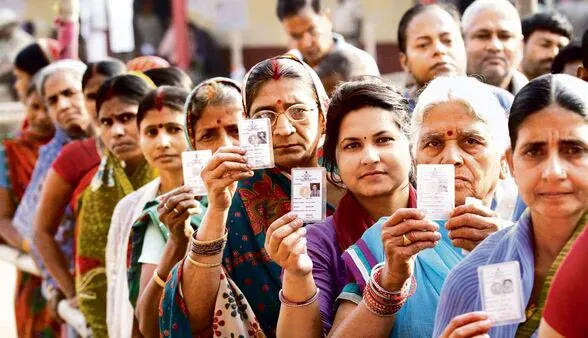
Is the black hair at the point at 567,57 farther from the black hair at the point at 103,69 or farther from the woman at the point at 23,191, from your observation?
the woman at the point at 23,191

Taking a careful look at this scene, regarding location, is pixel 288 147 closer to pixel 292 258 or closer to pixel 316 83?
pixel 316 83

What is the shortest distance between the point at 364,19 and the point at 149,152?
1162 cm

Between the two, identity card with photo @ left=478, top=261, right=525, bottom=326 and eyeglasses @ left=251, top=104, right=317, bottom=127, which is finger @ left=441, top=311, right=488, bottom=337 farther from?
eyeglasses @ left=251, top=104, right=317, bottom=127

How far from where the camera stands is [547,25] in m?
6.13

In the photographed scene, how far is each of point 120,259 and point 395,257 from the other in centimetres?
218

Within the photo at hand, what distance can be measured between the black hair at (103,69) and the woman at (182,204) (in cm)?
182

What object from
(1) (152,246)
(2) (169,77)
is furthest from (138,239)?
(2) (169,77)

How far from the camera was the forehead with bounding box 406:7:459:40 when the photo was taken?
215 inches

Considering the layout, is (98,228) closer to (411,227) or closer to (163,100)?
(163,100)

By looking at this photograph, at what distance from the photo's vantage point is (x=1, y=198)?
23.8 feet

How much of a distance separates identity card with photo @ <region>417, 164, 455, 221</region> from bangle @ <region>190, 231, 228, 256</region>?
0.80 metres

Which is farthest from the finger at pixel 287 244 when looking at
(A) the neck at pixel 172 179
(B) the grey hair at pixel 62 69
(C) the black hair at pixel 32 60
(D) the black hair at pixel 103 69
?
(C) the black hair at pixel 32 60

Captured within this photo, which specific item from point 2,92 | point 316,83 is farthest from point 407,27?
point 2,92

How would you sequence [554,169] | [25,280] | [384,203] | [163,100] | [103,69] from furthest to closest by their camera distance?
[25,280]
[103,69]
[163,100]
[384,203]
[554,169]
